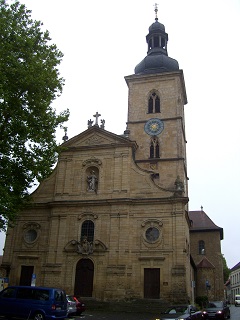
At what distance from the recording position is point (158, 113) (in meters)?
36.9

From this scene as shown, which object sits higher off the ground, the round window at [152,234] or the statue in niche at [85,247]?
the round window at [152,234]

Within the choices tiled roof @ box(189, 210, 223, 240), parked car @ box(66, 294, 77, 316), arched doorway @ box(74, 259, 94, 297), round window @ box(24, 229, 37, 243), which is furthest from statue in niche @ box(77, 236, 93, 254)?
tiled roof @ box(189, 210, 223, 240)

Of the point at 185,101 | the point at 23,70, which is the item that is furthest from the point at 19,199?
the point at 185,101

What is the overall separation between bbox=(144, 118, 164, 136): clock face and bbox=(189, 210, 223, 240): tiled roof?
1475 cm

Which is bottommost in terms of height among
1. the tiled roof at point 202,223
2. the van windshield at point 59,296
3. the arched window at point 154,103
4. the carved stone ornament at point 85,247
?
the van windshield at point 59,296

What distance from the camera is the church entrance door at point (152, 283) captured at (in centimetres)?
2707

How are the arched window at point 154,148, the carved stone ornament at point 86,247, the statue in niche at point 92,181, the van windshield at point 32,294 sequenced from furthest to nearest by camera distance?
the arched window at point 154,148 < the statue in niche at point 92,181 < the carved stone ornament at point 86,247 < the van windshield at point 32,294

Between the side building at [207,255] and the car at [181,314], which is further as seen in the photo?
the side building at [207,255]

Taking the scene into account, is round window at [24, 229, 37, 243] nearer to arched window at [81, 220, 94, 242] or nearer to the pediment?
arched window at [81, 220, 94, 242]

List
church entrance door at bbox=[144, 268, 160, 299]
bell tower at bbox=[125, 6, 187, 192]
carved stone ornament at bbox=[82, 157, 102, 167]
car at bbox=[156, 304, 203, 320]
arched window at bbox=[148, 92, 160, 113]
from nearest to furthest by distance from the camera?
car at bbox=[156, 304, 203, 320]
church entrance door at bbox=[144, 268, 160, 299]
carved stone ornament at bbox=[82, 157, 102, 167]
bell tower at bbox=[125, 6, 187, 192]
arched window at bbox=[148, 92, 160, 113]

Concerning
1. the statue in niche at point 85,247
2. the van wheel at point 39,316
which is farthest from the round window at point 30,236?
the van wheel at point 39,316

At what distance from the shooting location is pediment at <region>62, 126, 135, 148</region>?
1272 inches

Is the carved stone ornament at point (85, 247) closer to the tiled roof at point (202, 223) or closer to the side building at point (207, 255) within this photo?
the side building at point (207, 255)

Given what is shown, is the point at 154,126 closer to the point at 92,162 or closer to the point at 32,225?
the point at 92,162
